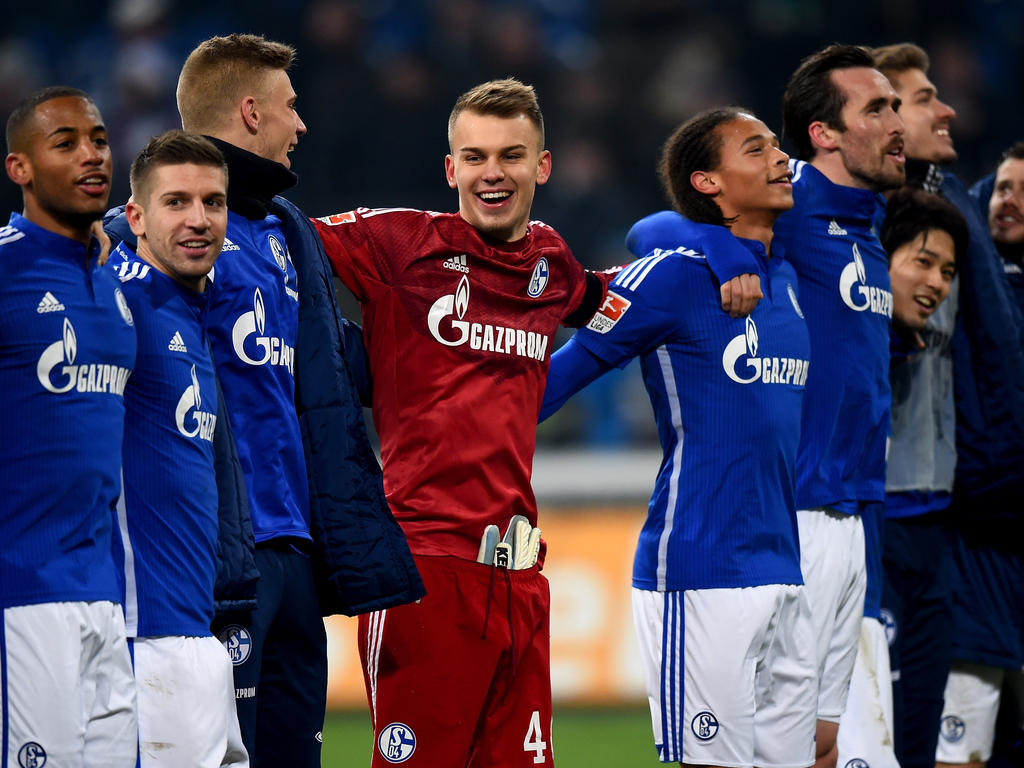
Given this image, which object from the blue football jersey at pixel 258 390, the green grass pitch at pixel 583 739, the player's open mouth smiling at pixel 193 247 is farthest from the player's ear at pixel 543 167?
the green grass pitch at pixel 583 739

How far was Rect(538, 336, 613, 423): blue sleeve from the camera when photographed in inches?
174

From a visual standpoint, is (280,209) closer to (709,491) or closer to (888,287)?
(709,491)

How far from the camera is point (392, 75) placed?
10.7 m

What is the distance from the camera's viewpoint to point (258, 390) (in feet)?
12.3

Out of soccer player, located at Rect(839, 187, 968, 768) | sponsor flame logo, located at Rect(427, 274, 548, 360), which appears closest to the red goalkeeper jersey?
sponsor flame logo, located at Rect(427, 274, 548, 360)

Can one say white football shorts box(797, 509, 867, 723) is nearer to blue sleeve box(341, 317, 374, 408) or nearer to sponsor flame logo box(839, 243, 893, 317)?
sponsor flame logo box(839, 243, 893, 317)

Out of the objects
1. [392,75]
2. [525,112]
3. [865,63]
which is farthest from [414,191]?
[525,112]

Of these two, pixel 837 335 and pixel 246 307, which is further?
pixel 837 335

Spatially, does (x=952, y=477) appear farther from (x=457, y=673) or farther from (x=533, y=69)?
(x=533, y=69)

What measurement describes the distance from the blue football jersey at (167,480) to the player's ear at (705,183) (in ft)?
5.75

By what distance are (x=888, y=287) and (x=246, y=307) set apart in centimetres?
225

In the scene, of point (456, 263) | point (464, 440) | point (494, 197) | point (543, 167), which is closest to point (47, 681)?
point (464, 440)

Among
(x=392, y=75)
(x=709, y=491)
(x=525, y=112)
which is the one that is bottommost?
(x=709, y=491)

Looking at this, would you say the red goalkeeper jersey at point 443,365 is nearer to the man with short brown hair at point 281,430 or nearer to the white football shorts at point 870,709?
the man with short brown hair at point 281,430
